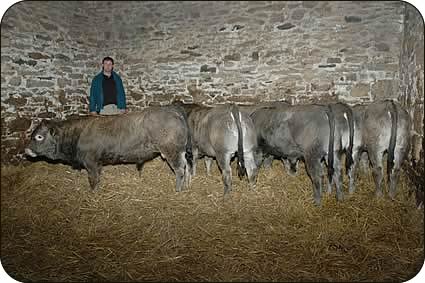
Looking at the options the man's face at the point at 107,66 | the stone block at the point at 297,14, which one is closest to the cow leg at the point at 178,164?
the man's face at the point at 107,66

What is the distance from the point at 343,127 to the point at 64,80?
3.47 m

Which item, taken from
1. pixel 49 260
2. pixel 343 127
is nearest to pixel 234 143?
pixel 343 127

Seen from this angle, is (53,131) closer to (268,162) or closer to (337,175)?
(268,162)

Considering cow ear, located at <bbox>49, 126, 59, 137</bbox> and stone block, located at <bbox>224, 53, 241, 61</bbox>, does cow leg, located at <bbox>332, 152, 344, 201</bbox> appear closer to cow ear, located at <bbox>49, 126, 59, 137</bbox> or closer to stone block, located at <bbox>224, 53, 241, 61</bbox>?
stone block, located at <bbox>224, 53, 241, 61</bbox>

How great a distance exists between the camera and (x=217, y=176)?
5.31 meters

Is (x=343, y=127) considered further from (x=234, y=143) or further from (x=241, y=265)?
(x=241, y=265)

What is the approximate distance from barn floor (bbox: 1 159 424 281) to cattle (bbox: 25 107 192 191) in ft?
3.02

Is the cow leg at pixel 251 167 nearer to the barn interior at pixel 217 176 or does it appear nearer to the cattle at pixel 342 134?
the barn interior at pixel 217 176

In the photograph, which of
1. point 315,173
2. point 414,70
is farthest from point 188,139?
point 414,70

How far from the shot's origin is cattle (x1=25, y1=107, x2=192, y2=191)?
498cm

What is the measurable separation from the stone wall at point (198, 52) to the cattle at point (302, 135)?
1.06 ft

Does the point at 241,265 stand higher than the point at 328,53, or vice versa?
the point at 328,53

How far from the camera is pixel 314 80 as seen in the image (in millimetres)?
4438

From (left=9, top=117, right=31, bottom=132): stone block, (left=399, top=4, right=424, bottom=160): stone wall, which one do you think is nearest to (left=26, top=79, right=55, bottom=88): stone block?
(left=9, top=117, right=31, bottom=132): stone block
